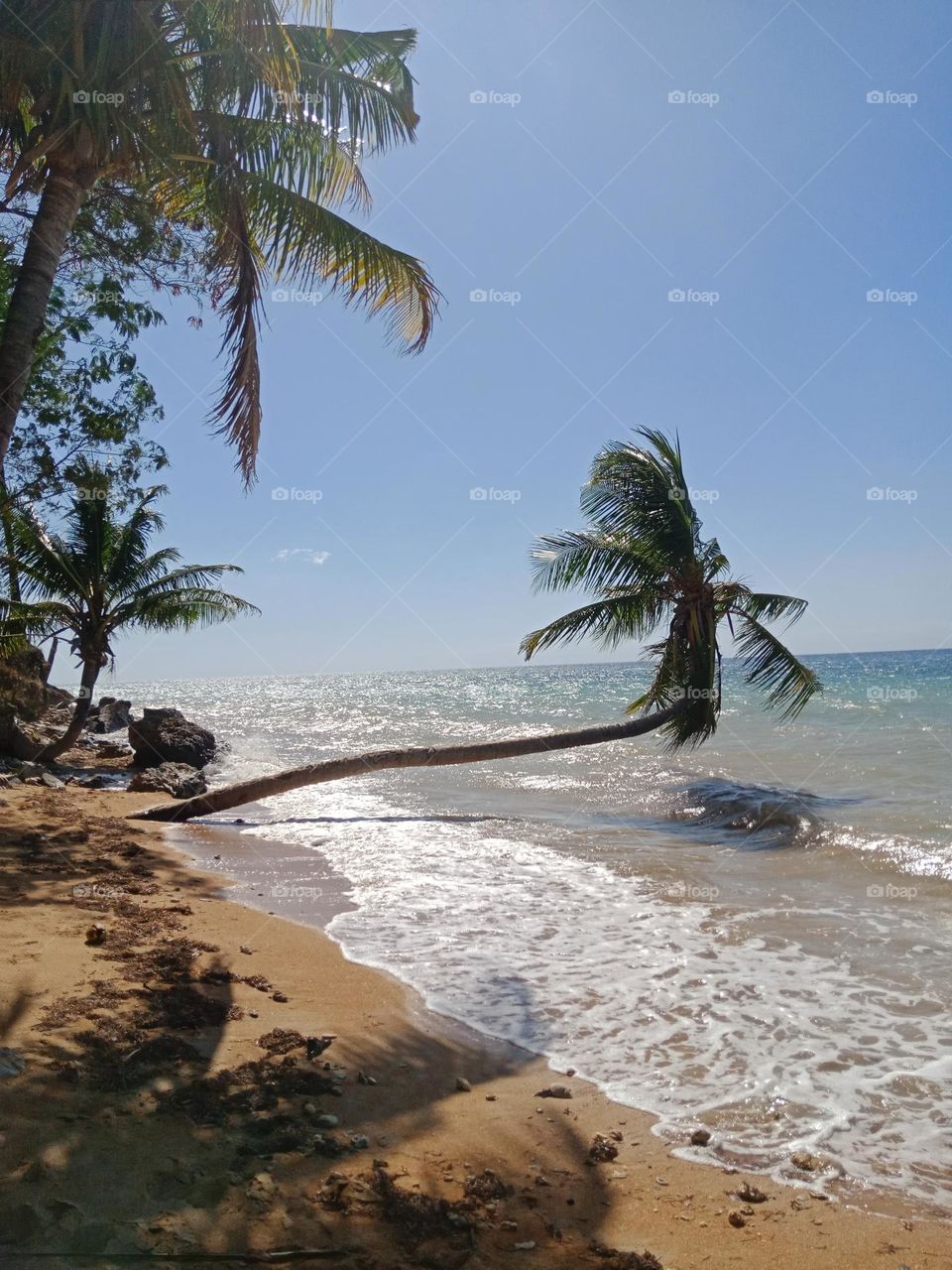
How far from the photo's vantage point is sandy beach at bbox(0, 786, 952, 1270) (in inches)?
97.5

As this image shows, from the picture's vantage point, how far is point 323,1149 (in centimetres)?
297

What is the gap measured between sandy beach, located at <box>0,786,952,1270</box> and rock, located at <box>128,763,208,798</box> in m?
9.48

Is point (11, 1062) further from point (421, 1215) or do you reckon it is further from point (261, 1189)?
point (421, 1215)

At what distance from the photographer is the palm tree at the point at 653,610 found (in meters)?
12.5

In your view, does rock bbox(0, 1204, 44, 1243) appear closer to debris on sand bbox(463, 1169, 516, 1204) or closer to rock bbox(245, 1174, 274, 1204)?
rock bbox(245, 1174, 274, 1204)

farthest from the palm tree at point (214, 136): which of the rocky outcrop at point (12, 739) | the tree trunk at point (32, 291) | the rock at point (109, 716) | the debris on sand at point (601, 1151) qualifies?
the rock at point (109, 716)

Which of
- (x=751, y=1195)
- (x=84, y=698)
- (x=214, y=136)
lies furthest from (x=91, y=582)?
(x=751, y=1195)

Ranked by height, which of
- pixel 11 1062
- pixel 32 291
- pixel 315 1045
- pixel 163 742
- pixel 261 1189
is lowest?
pixel 163 742

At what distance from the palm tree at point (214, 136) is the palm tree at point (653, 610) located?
5.12 metres

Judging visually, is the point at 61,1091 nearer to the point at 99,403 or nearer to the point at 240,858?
the point at 240,858

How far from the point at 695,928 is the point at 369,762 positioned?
627cm

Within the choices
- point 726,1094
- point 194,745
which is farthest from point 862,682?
point 726,1094

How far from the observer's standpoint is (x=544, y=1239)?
105 inches

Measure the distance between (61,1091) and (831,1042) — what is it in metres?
3.88
